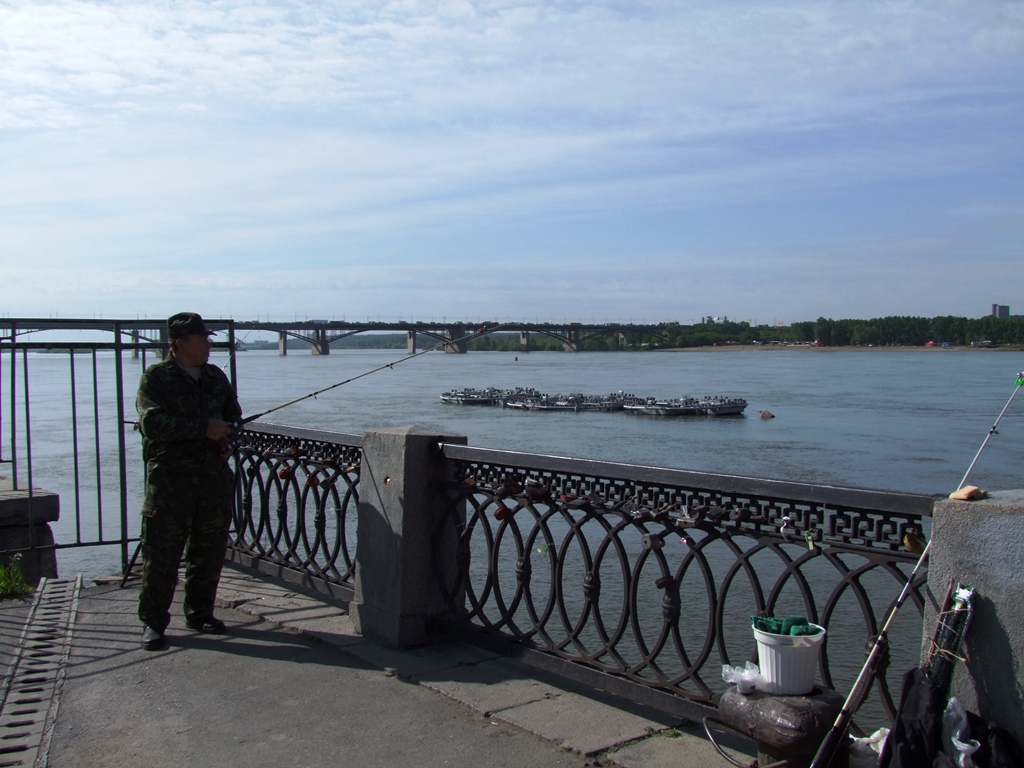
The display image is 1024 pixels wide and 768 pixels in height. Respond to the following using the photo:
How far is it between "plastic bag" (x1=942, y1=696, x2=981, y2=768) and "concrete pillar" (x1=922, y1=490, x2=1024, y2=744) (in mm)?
114

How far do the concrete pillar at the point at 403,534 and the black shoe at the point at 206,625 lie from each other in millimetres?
847

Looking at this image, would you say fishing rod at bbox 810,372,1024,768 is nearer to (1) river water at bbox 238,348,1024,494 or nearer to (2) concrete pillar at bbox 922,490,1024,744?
(2) concrete pillar at bbox 922,490,1024,744

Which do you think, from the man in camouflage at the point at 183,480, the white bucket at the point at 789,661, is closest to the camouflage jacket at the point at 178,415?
the man in camouflage at the point at 183,480

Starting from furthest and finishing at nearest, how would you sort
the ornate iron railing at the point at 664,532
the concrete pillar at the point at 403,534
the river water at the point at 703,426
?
the river water at the point at 703,426 < the concrete pillar at the point at 403,534 < the ornate iron railing at the point at 664,532

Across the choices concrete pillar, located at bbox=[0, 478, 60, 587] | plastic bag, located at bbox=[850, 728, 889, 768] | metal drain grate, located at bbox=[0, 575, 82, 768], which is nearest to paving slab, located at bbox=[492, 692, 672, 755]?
plastic bag, located at bbox=[850, 728, 889, 768]

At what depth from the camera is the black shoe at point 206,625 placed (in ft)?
17.4

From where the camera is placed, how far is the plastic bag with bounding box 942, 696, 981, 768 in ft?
8.51

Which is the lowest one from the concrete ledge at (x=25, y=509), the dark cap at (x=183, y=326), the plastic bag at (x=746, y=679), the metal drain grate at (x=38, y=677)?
the metal drain grate at (x=38, y=677)

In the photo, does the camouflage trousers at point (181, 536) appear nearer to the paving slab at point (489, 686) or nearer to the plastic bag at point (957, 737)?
the paving slab at point (489, 686)

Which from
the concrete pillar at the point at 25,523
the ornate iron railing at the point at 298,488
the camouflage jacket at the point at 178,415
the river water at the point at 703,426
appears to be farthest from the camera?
the river water at the point at 703,426

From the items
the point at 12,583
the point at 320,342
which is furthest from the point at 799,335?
the point at 12,583

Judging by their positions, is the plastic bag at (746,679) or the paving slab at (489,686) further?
the paving slab at (489,686)

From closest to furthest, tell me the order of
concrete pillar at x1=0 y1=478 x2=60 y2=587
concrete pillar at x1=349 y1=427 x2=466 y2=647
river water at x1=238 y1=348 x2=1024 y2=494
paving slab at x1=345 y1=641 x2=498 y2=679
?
paving slab at x1=345 y1=641 x2=498 y2=679, concrete pillar at x1=349 y1=427 x2=466 y2=647, concrete pillar at x1=0 y1=478 x2=60 y2=587, river water at x1=238 y1=348 x2=1024 y2=494

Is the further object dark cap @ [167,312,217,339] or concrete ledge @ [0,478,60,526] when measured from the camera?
concrete ledge @ [0,478,60,526]
